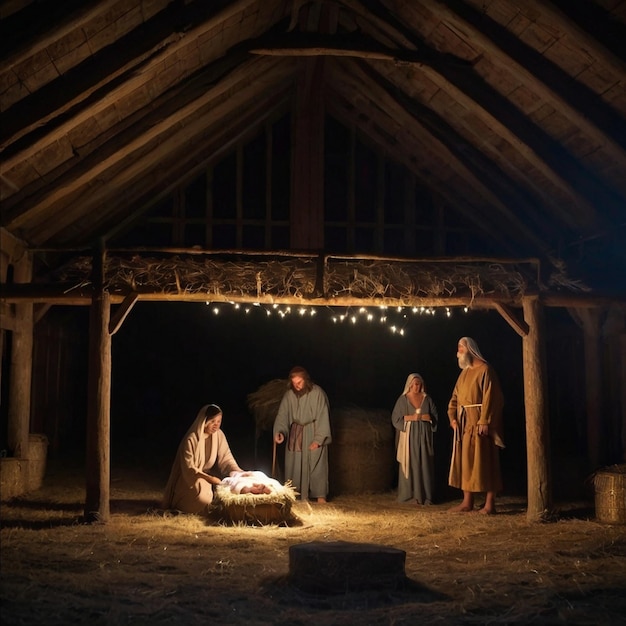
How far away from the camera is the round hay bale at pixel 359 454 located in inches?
400

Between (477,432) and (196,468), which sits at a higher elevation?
(477,432)

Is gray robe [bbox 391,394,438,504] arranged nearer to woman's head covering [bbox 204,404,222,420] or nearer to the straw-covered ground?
the straw-covered ground

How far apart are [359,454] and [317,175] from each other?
3.80m

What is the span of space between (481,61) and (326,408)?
15.0 feet

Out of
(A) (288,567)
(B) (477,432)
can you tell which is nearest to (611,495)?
(B) (477,432)

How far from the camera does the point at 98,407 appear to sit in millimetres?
8023

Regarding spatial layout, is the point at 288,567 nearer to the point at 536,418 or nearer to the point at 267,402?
the point at 536,418

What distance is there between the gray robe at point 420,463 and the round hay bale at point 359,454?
441 mm

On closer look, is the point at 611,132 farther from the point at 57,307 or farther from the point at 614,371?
the point at 57,307

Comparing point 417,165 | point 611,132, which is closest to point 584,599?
point 611,132

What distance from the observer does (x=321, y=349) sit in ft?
48.4

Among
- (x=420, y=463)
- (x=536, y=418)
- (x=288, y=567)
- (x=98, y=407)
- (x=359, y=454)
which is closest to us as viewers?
(x=288, y=567)

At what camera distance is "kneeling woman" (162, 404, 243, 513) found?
8.52 metres

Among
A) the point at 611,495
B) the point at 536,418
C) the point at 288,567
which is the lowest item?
the point at 288,567
